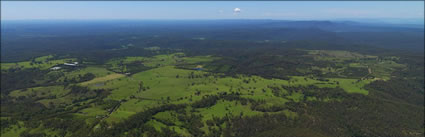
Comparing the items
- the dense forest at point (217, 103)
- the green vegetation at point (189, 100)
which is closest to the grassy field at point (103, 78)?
the green vegetation at point (189, 100)

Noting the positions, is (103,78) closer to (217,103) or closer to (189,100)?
(189,100)

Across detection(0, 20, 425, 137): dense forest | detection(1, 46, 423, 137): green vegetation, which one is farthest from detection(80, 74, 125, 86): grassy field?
detection(0, 20, 425, 137): dense forest

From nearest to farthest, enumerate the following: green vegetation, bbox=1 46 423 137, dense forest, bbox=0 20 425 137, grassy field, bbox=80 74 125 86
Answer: dense forest, bbox=0 20 425 137 < green vegetation, bbox=1 46 423 137 < grassy field, bbox=80 74 125 86

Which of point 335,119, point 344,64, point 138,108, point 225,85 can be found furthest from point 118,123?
point 344,64

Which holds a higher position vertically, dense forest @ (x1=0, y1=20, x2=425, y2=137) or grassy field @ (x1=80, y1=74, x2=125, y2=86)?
grassy field @ (x1=80, y1=74, x2=125, y2=86)

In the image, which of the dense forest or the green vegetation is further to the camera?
the green vegetation

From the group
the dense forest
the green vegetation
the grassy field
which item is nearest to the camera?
the dense forest

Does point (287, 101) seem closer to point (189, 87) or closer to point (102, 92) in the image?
point (189, 87)

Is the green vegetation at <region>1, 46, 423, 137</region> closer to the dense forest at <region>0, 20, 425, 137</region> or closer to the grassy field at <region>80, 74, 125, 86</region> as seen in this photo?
the grassy field at <region>80, 74, 125, 86</region>

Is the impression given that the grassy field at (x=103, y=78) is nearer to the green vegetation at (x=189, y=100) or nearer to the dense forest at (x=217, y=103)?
the green vegetation at (x=189, y=100)

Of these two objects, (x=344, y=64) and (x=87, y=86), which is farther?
(x=344, y=64)

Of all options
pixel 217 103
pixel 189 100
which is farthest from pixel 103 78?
pixel 217 103
